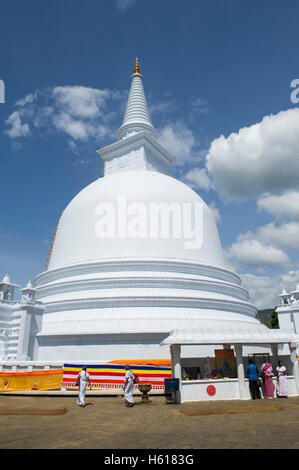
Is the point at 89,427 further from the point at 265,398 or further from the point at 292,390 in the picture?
the point at 292,390

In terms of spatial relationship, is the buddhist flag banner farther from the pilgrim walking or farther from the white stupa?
the pilgrim walking

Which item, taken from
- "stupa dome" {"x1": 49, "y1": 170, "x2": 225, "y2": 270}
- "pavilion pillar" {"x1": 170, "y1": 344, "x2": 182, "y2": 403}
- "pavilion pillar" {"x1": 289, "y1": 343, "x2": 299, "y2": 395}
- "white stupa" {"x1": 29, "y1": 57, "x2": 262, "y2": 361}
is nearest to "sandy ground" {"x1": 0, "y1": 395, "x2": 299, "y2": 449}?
"pavilion pillar" {"x1": 170, "y1": 344, "x2": 182, "y2": 403}

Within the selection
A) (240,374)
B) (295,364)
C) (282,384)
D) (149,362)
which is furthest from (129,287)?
(282,384)

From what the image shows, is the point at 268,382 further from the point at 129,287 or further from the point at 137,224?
the point at 137,224

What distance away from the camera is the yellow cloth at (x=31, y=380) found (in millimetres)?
16344

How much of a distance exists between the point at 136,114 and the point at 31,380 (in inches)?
1122

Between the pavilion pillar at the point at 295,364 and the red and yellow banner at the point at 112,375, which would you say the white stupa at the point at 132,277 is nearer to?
the red and yellow banner at the point at 112,375

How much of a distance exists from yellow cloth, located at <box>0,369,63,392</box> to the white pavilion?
112 centimetres

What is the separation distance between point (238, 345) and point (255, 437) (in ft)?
23.4

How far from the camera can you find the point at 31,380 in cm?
1669

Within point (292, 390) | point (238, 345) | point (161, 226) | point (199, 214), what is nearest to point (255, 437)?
point (238, 345)

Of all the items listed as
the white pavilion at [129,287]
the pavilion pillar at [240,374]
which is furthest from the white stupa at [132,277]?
the pavilion pillar at [240,374]

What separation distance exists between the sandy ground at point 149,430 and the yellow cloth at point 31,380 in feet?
20.6
